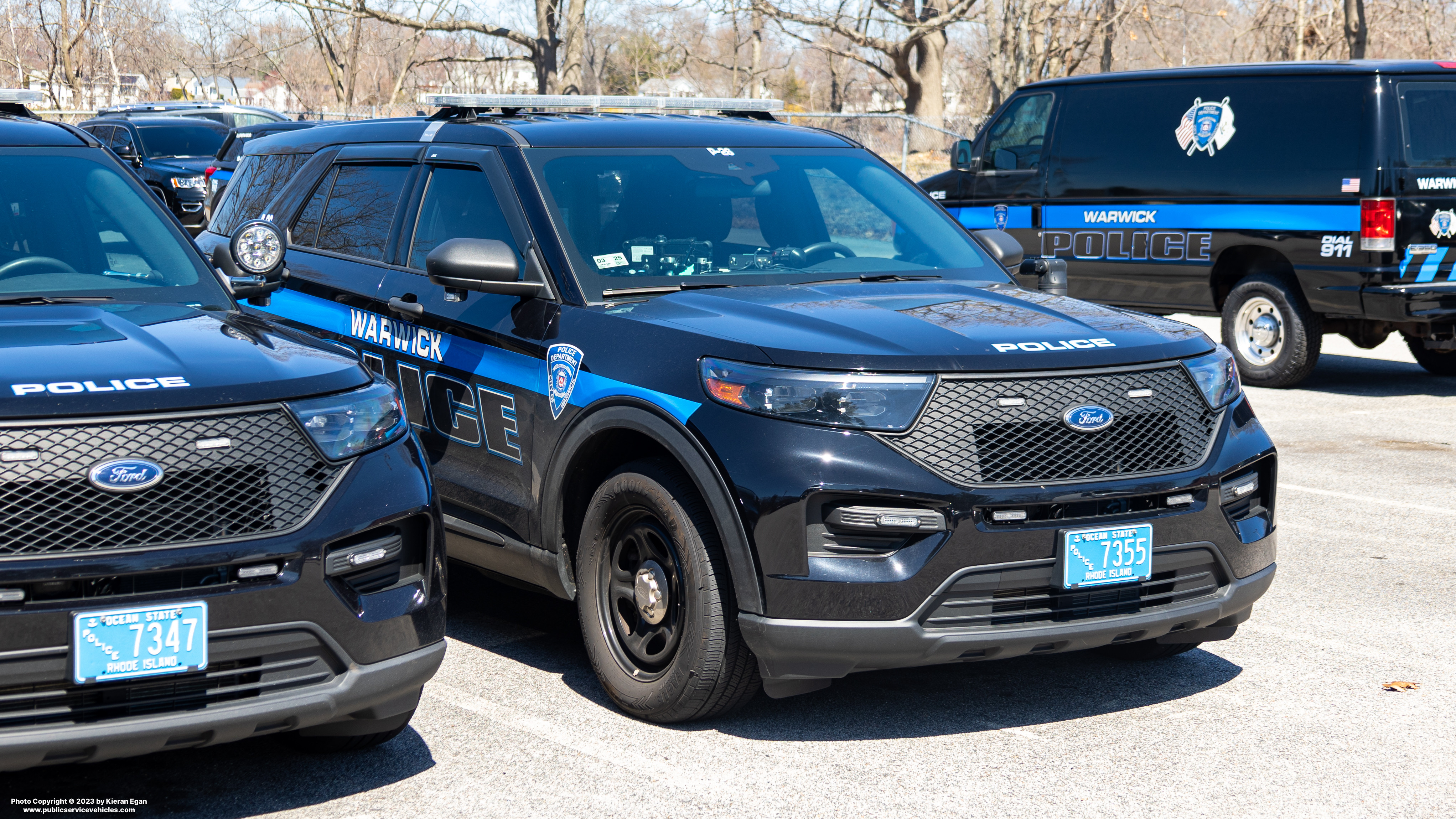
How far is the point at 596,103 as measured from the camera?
655cm

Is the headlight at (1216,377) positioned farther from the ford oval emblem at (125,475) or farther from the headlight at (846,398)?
the ford oval emblem at (125,475)

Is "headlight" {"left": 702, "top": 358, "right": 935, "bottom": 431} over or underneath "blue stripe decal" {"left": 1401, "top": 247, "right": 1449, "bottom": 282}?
over

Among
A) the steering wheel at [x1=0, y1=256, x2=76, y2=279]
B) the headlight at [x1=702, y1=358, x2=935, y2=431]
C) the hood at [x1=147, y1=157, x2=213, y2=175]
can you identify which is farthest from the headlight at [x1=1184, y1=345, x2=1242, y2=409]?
the hood at [x1=147, y1=157, x2=213, y2=175]

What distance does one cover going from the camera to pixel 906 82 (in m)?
40.5

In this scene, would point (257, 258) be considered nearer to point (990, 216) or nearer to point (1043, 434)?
point (1043, 434)

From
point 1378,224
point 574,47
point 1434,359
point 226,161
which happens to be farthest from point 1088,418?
point 574,47

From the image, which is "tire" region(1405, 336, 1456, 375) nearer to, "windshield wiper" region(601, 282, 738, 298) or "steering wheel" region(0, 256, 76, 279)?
"windshield wiper" region(601, 282, 738, 298)

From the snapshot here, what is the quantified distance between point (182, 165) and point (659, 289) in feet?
59.2

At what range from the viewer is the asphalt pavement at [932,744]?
3988 mm

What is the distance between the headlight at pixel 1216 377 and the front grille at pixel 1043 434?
6.8 inches

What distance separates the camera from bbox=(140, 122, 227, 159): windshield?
22234 mm

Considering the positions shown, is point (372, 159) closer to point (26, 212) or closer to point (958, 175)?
point (26, 212)

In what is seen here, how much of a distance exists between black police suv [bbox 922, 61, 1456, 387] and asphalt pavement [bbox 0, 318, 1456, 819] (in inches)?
200

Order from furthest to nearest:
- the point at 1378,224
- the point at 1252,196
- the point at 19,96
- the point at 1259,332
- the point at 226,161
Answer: the point at 226,161
the point at 1259,332
the point at 1252,196
the point at 1378,224
the point at 19,96
